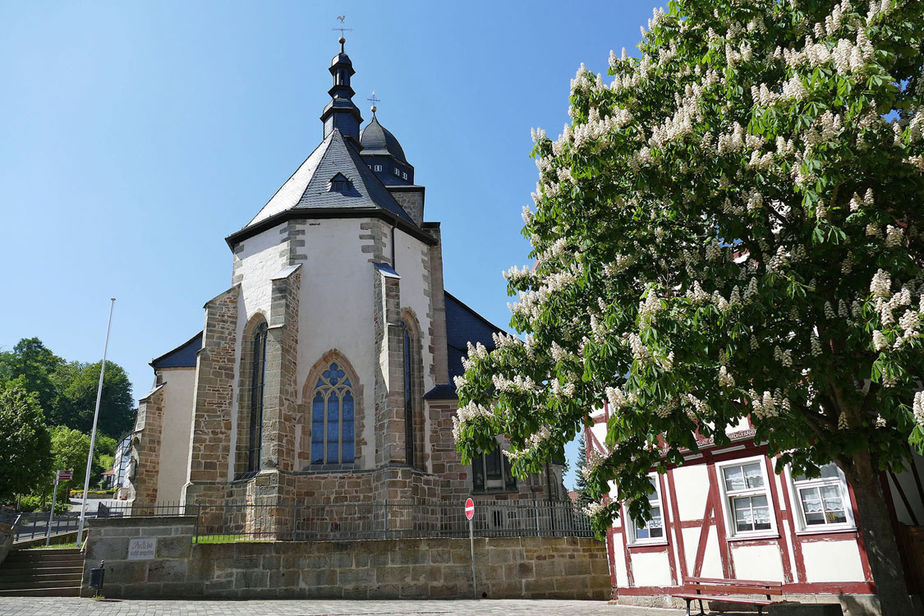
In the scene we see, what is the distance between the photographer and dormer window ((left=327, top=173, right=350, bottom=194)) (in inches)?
837

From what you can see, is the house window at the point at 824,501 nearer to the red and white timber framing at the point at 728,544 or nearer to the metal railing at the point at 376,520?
the red and white timber framing at the point at 728,544

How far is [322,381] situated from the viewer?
1883cm

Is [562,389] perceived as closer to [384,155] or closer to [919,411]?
[919,411]

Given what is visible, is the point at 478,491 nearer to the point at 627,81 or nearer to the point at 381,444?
the point at 381,444

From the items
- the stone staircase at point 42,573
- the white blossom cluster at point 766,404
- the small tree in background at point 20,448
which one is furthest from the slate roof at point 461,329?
the small tree in background at point 20,448

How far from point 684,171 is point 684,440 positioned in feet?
9.12

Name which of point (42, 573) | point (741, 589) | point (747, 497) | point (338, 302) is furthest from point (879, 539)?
point (42, 573)

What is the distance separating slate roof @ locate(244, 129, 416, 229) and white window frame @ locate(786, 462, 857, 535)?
13623 mm

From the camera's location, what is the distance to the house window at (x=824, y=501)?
10344mm

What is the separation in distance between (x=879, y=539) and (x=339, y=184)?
17.7 metres

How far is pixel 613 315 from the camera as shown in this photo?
290 inches

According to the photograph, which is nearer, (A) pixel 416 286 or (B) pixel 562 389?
(B) pixel 562 389

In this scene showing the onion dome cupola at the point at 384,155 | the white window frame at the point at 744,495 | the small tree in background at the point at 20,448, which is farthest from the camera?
the onion dome cupola at the point at 384,155

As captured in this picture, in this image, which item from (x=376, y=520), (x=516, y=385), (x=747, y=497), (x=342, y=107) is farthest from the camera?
(x=342, y=107)
